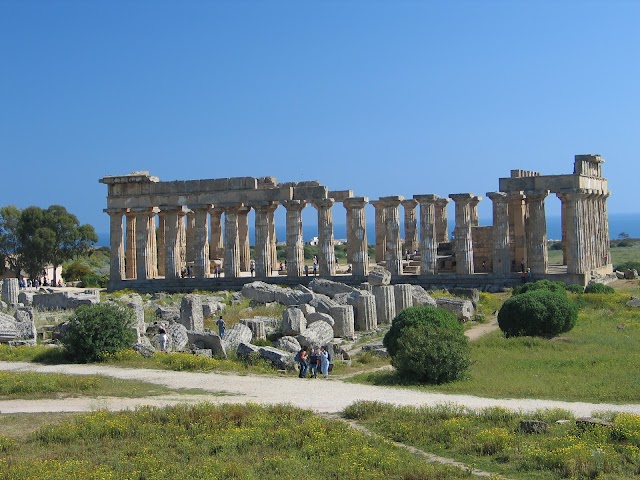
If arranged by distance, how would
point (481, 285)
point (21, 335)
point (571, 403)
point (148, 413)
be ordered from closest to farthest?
point (148, 413) → point (571, 403) → point (21, 335) → point (481, 285)

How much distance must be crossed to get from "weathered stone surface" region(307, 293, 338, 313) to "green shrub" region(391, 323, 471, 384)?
34.1 ft

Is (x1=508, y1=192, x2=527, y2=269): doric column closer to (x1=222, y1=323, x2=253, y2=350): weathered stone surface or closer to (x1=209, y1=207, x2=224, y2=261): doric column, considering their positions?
(x1=209, y1=207, x2=224, y2=261): doric column

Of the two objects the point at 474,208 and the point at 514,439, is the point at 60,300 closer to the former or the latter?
the point at 474,208

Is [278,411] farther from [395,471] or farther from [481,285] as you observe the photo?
[481,285]

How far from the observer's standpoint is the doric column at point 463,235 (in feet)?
157

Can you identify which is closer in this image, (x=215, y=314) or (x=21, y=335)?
(x=21, y=335)

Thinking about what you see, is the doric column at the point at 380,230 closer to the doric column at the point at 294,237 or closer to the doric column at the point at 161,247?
the doric column at the point at 294,237

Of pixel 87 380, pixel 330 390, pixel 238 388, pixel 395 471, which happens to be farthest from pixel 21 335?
pixel 395 471

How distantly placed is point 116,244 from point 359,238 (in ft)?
50.5

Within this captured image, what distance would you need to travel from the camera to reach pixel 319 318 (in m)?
32.2

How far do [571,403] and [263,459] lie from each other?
7.88 metres

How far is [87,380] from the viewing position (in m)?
21.5

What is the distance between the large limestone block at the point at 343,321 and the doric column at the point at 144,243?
909 inches

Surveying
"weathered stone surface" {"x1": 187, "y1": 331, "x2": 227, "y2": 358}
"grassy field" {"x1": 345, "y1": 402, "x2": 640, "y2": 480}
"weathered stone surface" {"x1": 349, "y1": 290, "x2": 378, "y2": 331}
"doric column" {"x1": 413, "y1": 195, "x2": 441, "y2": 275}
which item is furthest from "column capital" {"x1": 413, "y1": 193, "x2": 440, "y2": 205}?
"grassy field" {"x1": 345, "y1": 402, "x2": 640, "y2": 480}
